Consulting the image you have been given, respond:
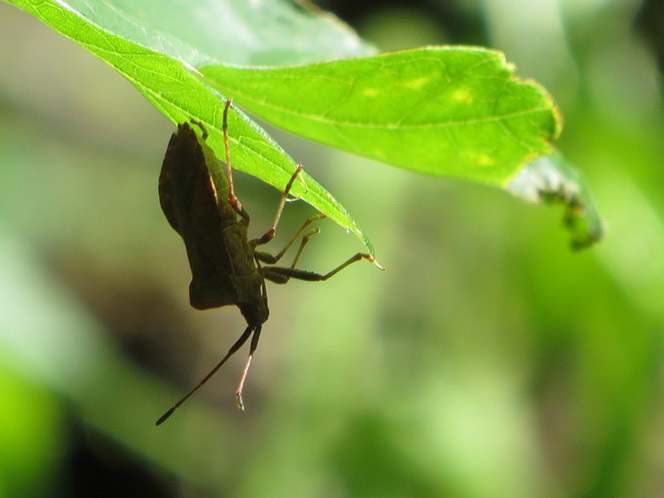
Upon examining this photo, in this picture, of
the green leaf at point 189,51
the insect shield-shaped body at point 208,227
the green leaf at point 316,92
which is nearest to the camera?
the green leaf at point 189,51

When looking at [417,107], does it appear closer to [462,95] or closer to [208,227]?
[462,95]

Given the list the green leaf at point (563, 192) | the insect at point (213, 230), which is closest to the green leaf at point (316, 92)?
the green leaf at point (563, 192)

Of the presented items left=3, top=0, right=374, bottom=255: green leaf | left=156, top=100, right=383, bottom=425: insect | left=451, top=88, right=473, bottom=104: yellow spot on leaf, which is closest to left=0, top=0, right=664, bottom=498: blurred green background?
left=156, top=100, right=383, bottom=425: insect

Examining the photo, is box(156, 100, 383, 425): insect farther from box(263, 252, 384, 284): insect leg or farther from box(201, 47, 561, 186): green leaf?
box(201, 47, 561, 186): green leaf

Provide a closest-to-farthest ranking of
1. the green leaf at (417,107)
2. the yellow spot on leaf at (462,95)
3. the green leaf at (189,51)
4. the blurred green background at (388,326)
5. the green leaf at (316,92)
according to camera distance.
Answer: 1. the green leaf at (189,51)
2. the green leaf at (316,92)
3. the green leaf at (417,107)
4. the yellow spot on leaf at (462,95)
5. the blurred green background at (388,326)

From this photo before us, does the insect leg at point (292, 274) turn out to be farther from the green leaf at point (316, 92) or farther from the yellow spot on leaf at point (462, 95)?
the yellow spot on leaf at point (462, 95)

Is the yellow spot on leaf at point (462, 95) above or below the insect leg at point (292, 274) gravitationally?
above

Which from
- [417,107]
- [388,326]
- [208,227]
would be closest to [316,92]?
[417,107]
